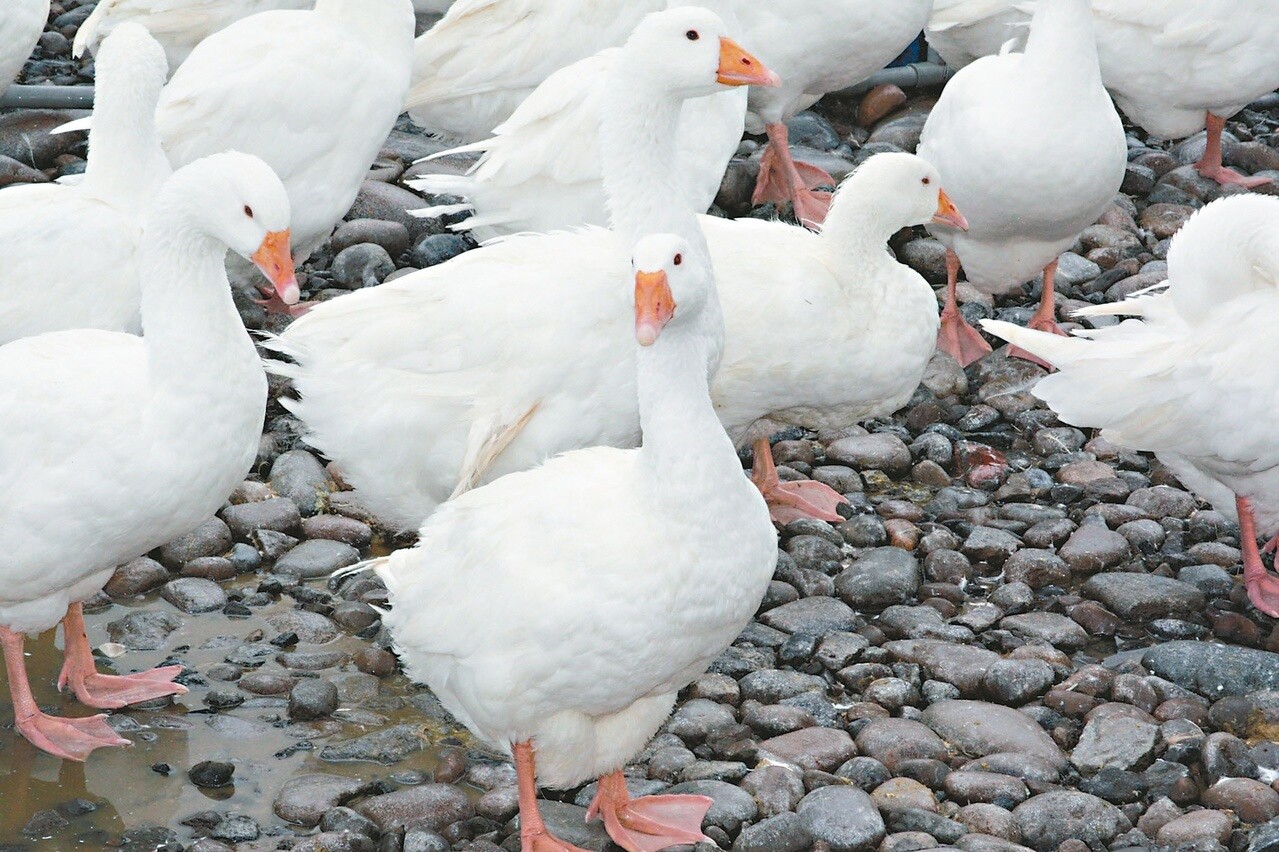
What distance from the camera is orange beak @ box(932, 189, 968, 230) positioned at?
6.29 metres

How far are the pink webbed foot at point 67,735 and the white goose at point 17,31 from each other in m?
4.55

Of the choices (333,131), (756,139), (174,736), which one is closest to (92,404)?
(174,736)

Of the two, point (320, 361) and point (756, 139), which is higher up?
point (320, 361)

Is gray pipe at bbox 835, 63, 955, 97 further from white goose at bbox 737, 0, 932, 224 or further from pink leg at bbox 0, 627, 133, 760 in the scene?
pink leg at bbox 0, 627, 133, 760

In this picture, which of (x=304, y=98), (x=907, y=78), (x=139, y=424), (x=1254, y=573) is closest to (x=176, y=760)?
(x=139, y=424)

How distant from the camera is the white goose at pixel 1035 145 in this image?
683 centimetres

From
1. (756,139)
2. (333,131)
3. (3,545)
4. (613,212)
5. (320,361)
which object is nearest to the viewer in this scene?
(3,545)

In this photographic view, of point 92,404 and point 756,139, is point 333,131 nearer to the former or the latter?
point 92,404

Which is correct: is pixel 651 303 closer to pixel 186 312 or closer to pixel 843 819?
pixel 843 819

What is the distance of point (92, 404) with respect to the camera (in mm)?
4809

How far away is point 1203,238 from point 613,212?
2.08 metres

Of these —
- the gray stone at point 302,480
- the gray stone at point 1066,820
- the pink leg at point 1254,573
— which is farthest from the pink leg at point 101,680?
the pink leg at point 1254,573

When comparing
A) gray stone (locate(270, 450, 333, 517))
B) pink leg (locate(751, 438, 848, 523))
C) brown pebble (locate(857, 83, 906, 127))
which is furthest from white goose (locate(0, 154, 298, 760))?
brown pebble (locate(857, 83, 906, 127))

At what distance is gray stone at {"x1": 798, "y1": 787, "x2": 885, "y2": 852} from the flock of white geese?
1.08 feet
